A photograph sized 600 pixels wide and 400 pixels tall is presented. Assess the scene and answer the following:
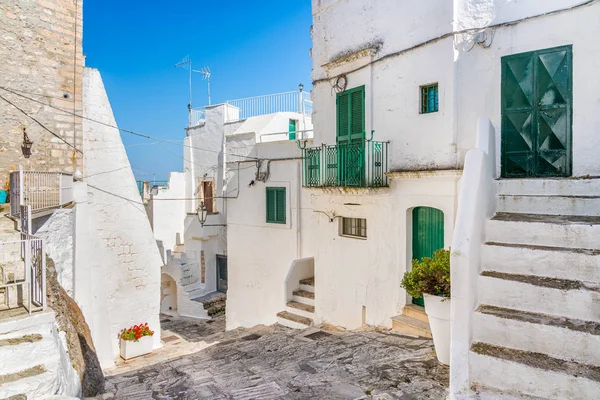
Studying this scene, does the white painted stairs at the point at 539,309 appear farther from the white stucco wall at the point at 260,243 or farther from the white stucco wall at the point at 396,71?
the white stucco wall at the point at 260,243

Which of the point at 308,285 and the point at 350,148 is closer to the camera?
the point at 350,148

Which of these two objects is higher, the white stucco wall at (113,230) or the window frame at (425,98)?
the window frame at (425,98)

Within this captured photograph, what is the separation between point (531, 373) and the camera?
3432 mm

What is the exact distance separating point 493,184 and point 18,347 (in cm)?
564

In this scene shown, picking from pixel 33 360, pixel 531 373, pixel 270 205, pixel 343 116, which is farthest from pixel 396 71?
pixel 33 360

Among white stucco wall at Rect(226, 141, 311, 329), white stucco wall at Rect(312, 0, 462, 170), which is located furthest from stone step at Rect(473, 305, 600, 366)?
white stucco wall at Rect(226, 141, 311, 329)

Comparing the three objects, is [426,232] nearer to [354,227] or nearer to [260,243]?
[354,227]

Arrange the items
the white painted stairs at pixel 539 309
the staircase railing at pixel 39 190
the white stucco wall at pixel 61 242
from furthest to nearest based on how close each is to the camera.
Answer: the white stucco wall at pixel 61 242
the staircase railing at pixel 39 190
the white painted stairs at pixel 539 309

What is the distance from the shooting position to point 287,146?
12.8 m

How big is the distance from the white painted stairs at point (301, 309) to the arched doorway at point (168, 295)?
9172 mm

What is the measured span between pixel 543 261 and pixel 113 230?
9.57 m

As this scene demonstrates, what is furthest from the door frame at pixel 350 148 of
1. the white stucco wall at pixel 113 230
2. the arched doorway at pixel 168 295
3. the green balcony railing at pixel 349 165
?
the arched doorway at pixel 168 295

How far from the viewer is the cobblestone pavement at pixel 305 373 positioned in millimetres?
4664

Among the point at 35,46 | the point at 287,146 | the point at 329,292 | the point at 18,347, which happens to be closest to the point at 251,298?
the point at 329,292
